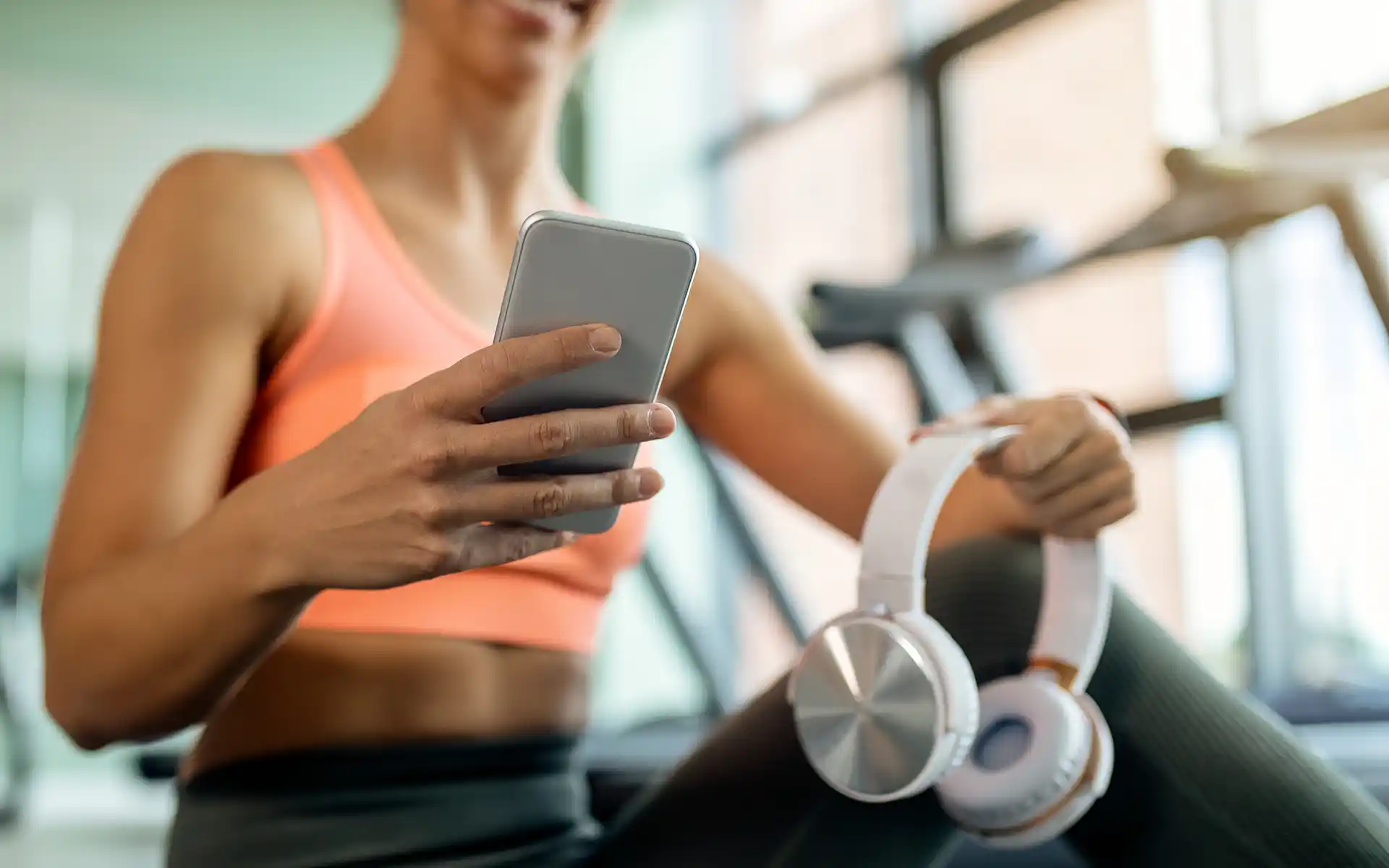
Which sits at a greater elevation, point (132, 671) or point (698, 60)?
point (698, 60)

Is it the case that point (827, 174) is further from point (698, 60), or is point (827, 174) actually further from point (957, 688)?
point (957, 688)

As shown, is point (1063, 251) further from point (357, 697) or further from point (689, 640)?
point (689, 640)

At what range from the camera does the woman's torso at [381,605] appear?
731 mm

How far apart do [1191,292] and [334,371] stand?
2128mm

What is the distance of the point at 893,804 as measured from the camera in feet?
2.37

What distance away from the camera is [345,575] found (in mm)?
524

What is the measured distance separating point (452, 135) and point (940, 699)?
538 mm

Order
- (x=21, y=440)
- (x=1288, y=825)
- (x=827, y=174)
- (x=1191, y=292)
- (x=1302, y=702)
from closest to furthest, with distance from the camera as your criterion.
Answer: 1. (x=1288, y=825)
2. (x=1302, y=702)
3. (x=1191, y=292)
4. (x=827, y=174)
5. (x=21, y=440)

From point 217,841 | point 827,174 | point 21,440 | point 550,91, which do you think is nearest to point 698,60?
point 827,174

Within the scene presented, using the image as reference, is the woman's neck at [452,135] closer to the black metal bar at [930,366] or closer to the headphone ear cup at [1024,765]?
the headphone ear cup at [1024,765]

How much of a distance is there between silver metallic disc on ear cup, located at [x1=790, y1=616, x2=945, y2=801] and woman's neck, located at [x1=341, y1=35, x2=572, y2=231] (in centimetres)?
45

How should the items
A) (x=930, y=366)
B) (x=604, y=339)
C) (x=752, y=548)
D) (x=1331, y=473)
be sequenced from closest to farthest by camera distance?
(x=604, y=339)
(x=930, y=366)
(x=1331, y=473)
(x=752, y=548)

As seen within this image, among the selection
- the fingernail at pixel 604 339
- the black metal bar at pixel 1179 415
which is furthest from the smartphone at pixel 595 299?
the black metal bar at pixel 1179 415

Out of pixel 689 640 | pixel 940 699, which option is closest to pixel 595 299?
pixel 940 699
